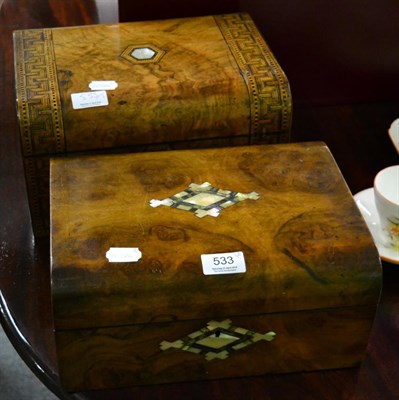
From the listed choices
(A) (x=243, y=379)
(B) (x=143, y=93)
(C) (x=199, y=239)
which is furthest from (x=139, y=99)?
(A) (x=243, y=379)

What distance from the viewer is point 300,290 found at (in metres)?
0.83

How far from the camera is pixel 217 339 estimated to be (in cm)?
86

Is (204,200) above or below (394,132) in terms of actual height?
above

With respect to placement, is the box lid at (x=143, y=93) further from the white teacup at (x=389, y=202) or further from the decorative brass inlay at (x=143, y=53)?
the white teacup at (x=389, y=202)

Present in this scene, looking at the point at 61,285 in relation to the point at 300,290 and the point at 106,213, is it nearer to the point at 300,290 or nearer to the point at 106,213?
the point at 106,213

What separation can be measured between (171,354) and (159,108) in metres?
0.33

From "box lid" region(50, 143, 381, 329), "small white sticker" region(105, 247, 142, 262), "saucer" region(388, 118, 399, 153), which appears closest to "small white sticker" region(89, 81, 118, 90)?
"box lid" region(50, 143, 381, 329)

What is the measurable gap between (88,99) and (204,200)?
232 mm

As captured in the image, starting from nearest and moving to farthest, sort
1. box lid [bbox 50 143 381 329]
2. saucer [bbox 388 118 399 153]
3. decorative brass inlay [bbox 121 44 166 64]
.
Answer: box lid [bbox 50 143 381 329], decorative brass inlay [bbox 121 44 166 64], saucer [bbox 388 118 399 153]

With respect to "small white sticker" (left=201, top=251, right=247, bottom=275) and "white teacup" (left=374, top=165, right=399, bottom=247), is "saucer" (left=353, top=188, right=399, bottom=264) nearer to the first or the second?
"white teacup" (left=374, top=165, right=399, bottom=247)

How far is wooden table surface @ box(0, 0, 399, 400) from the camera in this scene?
89 centimetres

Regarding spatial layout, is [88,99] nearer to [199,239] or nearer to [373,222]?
[199,239]

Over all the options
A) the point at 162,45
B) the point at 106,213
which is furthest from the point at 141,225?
the point at 162,45

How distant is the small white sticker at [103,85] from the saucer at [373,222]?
0.35m
